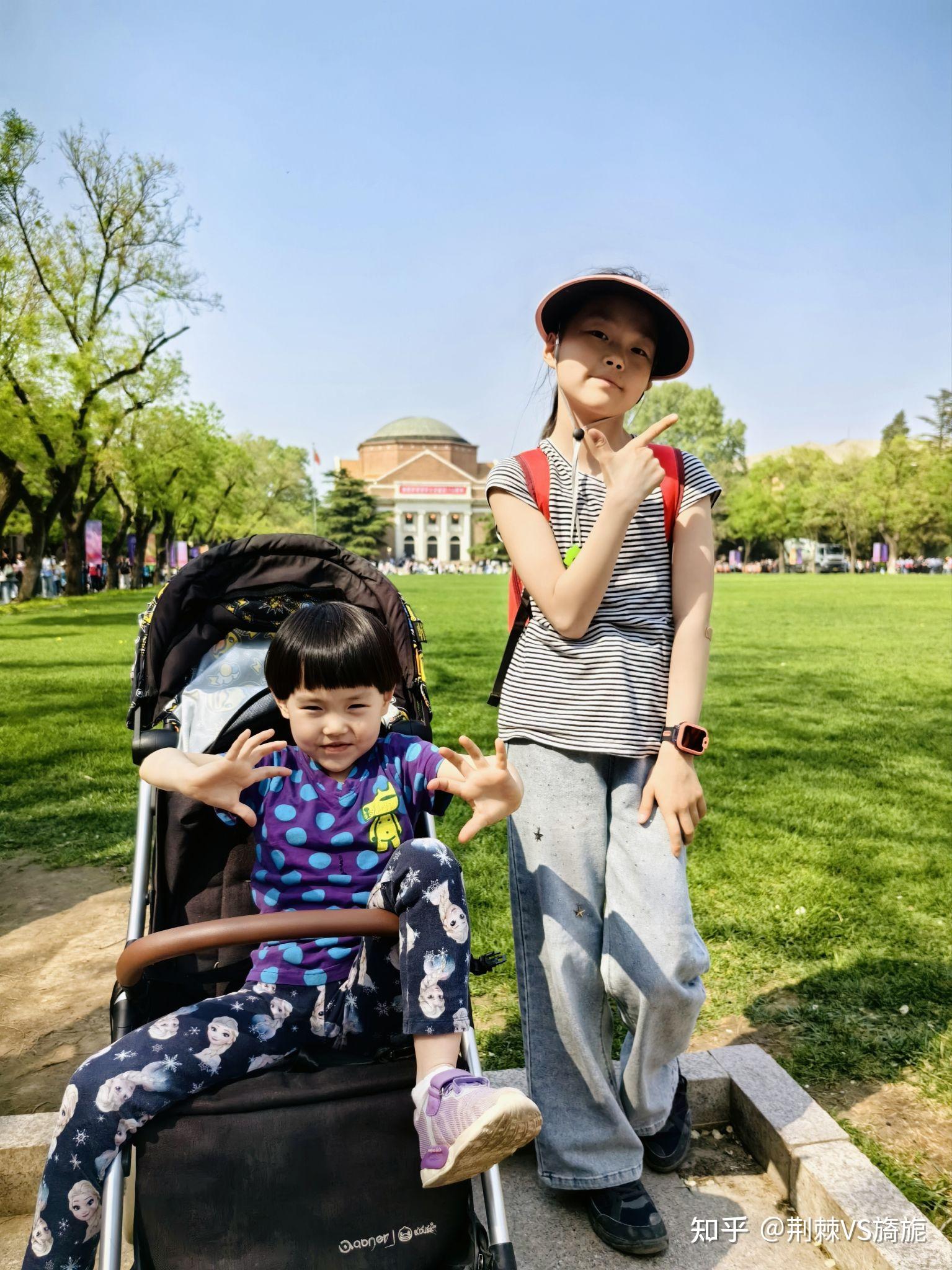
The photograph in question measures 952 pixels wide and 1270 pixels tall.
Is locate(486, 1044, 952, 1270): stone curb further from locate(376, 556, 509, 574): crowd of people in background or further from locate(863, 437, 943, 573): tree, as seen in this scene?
locate(376, 556, 509, 574): crowd of people in background

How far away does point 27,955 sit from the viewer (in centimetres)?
431

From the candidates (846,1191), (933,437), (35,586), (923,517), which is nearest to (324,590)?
(846,1191)

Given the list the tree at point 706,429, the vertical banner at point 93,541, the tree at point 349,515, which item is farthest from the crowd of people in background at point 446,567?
the vertical banner at point 93,541

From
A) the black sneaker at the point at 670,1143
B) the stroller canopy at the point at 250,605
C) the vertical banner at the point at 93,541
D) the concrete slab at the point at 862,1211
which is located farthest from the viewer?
the vertical banner at the point at 93,541

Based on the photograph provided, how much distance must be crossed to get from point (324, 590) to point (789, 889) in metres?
3.01

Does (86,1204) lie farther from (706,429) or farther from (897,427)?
(897,427)

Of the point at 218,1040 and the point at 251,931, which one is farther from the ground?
the point at 251,931

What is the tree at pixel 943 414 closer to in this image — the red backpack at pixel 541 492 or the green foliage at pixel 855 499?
the green foliage at pixel 855 499

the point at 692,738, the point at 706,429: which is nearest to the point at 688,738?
the point at 692,738

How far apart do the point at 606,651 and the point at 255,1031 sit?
1.16 metres

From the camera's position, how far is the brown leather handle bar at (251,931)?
1.96 metres

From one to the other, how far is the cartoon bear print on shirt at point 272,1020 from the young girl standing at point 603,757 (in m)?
0.64

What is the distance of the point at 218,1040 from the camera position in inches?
79.3

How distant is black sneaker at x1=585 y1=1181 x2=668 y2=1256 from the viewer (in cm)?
237
